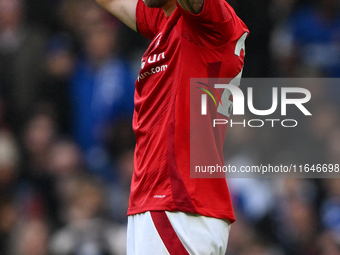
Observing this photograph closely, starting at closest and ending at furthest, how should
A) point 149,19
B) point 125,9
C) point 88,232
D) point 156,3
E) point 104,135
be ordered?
point 156,3
point 149,19
point 125,9
point 88,232
point 104,135

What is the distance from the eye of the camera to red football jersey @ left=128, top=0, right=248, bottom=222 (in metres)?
1.58

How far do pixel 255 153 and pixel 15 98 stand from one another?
2.17 meters

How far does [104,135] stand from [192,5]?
2.39 m

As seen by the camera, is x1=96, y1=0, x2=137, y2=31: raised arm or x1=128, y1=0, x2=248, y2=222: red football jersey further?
x1=96, y1=0, x2=137, y2=31: raised arm

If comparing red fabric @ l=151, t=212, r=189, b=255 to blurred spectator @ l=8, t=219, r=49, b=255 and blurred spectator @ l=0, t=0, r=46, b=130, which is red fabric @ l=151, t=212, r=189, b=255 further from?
blurred spectator @ l=0, t=0, r=46, b=130

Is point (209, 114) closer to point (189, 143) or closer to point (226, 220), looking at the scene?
point (189, 143)

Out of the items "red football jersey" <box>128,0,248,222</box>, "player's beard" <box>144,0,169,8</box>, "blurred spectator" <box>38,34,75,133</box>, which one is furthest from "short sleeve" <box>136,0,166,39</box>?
"blurred spectator" <box>38,34,75,133</box>

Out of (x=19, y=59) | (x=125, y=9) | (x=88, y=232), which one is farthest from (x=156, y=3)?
(x=19, y=59)

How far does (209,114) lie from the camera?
1.69 metres

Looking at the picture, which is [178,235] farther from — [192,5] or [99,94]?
[99,94]

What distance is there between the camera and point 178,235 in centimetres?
154

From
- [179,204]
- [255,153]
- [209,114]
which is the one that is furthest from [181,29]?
[255,153]

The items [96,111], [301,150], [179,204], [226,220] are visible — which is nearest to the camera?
[179,204]

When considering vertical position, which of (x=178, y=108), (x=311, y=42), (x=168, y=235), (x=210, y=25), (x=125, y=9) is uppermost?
(x=311, y=42)
